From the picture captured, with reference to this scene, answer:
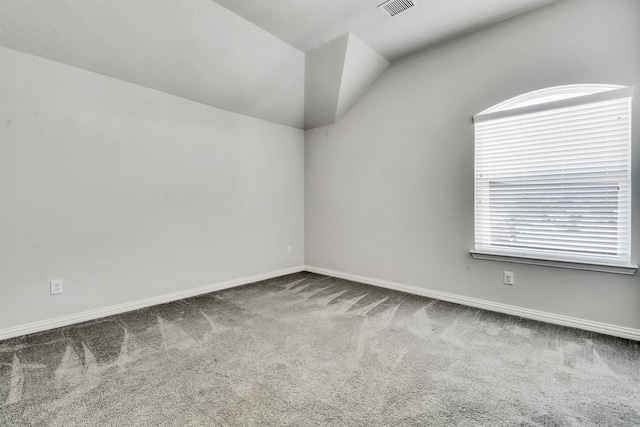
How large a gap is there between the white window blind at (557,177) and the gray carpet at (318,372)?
29.0 inches

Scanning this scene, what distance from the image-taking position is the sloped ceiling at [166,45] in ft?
7.66

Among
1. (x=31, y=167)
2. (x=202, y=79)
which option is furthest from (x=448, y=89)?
(x=31, y=167)

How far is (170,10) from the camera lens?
256 cm

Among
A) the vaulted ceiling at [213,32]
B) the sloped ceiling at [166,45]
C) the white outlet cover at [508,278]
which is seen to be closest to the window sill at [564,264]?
the white outlet cover at [508,278]

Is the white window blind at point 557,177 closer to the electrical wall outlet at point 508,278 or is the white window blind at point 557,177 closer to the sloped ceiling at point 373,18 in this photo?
the electrical wall outlet at point 508,278

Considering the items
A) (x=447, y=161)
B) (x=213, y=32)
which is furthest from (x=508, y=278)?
(x=213, y=32)

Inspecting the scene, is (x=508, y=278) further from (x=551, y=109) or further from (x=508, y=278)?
(x=551, y=109)

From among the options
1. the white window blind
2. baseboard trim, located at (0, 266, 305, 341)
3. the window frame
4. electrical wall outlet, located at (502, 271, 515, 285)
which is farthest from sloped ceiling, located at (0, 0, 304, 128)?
electrical wall outlet, located at (502, 271, 515, 285)

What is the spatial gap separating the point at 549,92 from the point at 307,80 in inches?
104

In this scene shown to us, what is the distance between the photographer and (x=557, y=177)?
2.65m

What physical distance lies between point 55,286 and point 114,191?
3.14ft

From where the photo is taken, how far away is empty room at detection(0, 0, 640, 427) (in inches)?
68.9

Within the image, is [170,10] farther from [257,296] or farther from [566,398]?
[566,398]

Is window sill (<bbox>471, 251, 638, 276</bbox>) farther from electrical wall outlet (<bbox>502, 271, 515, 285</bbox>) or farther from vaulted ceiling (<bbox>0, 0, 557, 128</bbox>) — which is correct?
vaulted ceiling (<bbox>0, 0, 557, 128</bbox>)
